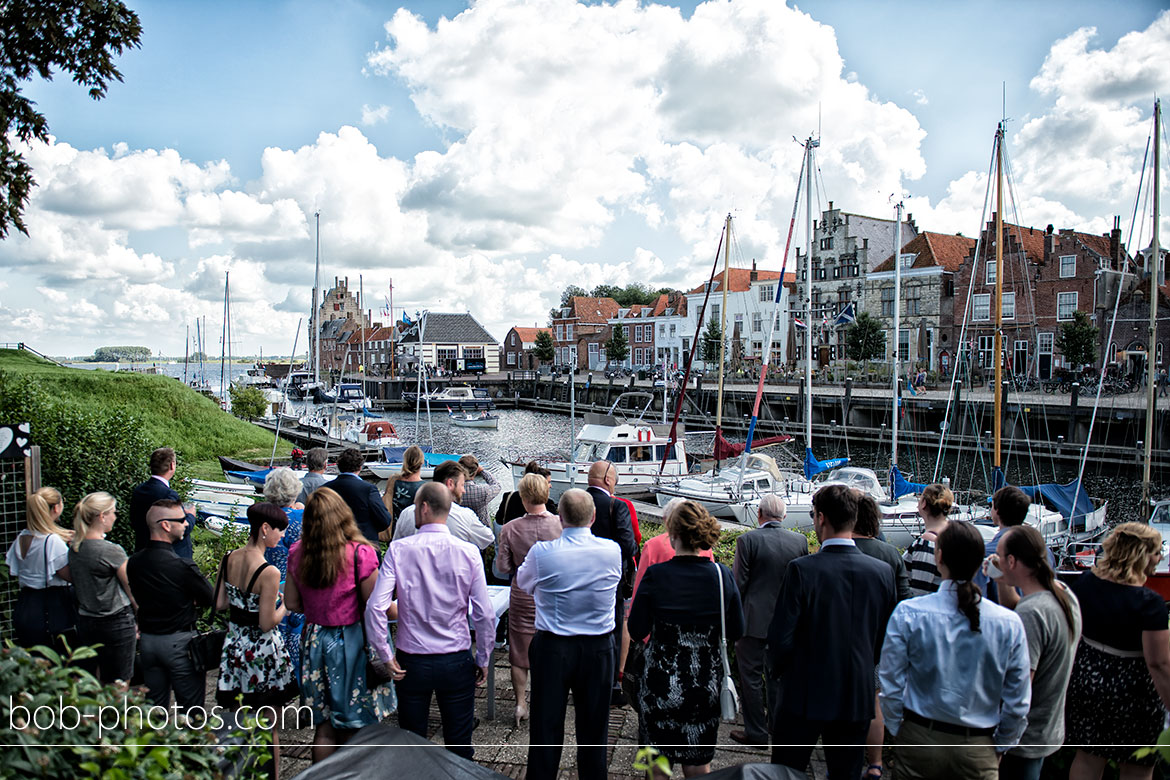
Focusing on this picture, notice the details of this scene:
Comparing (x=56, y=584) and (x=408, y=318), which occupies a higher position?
(x=408, y=318)

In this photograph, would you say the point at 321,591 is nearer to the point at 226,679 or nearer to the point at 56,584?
the point at 226,679

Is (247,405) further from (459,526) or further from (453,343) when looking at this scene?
(453,343)

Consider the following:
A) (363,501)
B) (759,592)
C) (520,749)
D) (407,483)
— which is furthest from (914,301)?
(520,749)

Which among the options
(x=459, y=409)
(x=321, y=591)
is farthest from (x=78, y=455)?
(x=459, y=409)

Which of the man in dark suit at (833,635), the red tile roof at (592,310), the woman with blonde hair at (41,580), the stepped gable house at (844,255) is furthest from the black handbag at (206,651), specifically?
the red tile roof at (592,310)

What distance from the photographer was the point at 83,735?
195 cm

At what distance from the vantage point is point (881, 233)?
5497 cm

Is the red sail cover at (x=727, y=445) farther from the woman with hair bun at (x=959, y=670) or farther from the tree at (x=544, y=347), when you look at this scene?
the tree at (x=544, y=347)

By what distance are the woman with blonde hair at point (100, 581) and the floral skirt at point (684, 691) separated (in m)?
3.22

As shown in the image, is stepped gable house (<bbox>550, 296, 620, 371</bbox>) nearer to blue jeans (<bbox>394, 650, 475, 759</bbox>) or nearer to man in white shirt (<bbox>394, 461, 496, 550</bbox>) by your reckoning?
man in white shirt (<bbox>394, 461, 496, 550</bbox>)

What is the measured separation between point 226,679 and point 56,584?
170cm

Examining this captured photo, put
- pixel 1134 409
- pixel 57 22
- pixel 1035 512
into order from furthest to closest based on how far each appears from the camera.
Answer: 1. pixel 1134 409
2. pixel 1035 512
3. pixel 57 22

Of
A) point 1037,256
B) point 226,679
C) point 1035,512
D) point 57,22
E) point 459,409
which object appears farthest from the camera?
point 459,409

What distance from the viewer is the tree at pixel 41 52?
24.7 feet
